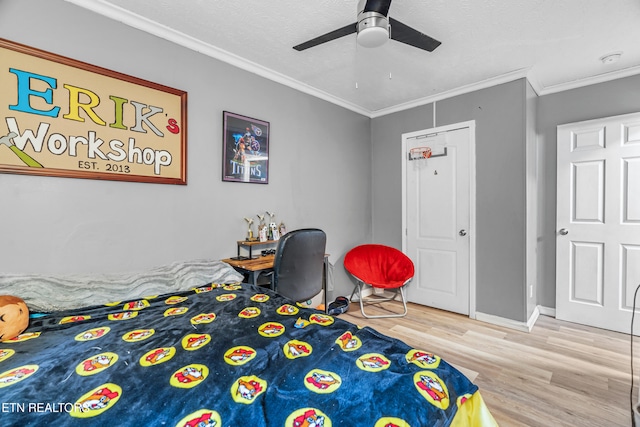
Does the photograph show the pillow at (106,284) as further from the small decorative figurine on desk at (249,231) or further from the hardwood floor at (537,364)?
the hardwood floor at (537,364)

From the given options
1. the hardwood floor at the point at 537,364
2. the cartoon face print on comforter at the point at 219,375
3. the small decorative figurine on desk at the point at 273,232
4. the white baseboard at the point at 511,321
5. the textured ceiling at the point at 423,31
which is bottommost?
the hardwood floor at the point at 537,364

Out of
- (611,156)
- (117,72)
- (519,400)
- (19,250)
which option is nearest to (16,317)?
(19,250)

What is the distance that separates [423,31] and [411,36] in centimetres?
61

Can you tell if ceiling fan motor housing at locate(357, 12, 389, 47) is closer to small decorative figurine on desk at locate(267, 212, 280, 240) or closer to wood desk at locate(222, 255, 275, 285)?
wood desk at locate(222, 255, 275, 285)

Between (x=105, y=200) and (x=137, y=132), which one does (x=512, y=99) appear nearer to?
(x=137, y=132)

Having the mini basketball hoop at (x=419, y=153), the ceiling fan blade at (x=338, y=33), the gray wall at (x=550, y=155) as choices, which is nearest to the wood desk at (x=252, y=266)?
the ceiling fan blade at (x=338, y=33)

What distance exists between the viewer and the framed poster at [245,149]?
102 inches

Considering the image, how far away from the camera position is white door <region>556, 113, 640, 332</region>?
282 centimetres

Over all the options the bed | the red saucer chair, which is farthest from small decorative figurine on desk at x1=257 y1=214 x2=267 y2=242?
the bed

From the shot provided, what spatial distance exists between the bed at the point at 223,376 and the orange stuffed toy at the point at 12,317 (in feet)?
0.14

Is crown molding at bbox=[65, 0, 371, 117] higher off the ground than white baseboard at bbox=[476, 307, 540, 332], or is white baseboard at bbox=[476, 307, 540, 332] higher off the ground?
crown molding at bbox=[65, 0, 371, 117]

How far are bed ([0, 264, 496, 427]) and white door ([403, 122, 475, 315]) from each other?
2580 mm

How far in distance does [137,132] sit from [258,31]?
1.18 m

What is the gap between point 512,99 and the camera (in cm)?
301
